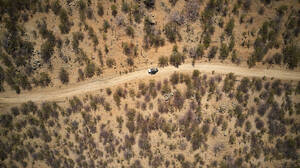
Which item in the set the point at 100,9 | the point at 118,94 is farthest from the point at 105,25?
the point at 118,94

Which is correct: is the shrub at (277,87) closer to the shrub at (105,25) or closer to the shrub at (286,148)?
the shrub at (286,148)

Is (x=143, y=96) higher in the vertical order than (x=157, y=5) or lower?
lower

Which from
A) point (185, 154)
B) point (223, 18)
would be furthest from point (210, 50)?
point (185, 154)

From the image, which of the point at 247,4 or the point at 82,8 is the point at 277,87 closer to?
the point at 247,4

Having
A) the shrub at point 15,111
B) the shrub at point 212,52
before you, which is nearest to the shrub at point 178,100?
the shrub at point 212,52

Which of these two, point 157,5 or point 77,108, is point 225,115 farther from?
point 77,108

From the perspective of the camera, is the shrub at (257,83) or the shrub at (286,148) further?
the shrub at (286,148)
